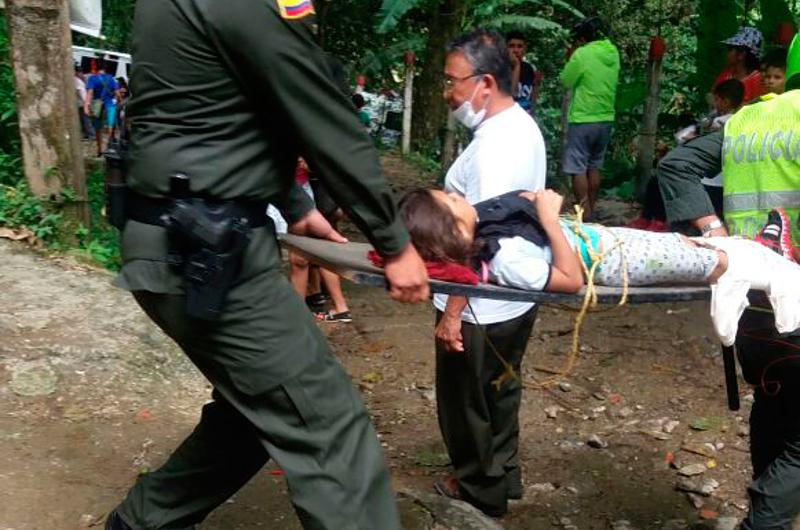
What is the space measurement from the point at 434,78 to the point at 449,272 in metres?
9.41

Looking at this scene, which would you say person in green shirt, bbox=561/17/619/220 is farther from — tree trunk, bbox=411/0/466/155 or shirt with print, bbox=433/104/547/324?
shirt with print, bbox=433/104/547/324

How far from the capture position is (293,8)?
208cm

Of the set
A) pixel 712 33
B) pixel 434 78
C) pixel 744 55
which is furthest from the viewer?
pixel 434 78

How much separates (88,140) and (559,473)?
13.4 m

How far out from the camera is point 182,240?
2.19 meters

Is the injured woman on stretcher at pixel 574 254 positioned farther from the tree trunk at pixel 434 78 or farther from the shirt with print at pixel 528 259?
the tree trunk at pixel 434 78

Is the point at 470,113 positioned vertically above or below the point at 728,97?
below

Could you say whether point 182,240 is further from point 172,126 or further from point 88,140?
point 88,140

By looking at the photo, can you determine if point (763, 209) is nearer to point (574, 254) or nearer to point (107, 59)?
point (574, 254)

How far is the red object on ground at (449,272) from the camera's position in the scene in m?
2.56

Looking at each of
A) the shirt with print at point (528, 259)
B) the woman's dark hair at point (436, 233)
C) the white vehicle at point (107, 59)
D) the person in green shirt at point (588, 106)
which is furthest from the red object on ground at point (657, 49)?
the white vehicle at point (107, 59)

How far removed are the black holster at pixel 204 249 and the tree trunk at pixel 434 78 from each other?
743cm

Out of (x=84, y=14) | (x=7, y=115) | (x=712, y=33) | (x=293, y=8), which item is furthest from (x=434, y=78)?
(x=293, y=8)

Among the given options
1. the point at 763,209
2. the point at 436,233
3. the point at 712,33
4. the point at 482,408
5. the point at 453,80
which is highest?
the point at 712,33
